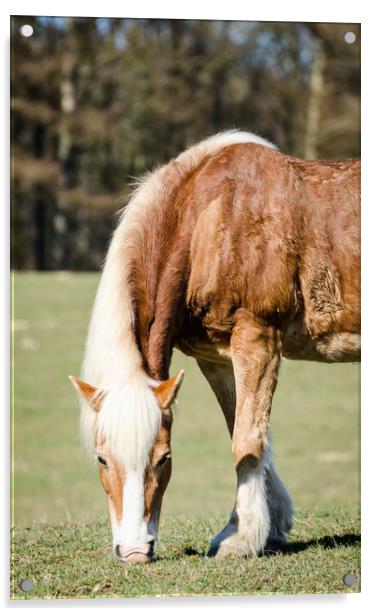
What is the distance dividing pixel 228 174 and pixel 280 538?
1.70 meters

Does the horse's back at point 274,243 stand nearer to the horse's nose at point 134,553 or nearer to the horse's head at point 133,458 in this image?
the horse's head at point 133,458

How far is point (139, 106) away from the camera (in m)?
5.40

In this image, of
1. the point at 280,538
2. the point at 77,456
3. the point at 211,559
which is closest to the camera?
the point at 211,559

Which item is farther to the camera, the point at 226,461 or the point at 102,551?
the point at 226,461

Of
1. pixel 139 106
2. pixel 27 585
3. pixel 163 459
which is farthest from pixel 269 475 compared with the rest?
pixel 139 106

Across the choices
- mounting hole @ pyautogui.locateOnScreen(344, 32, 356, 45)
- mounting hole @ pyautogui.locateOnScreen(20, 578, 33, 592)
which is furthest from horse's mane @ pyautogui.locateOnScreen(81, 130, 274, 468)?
mounting hole @ pyautogui.locateOnScreen(344, 32, 356, 45)

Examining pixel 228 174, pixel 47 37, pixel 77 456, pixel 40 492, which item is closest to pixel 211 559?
pixel 228 174

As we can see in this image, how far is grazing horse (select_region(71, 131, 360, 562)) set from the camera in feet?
12.8

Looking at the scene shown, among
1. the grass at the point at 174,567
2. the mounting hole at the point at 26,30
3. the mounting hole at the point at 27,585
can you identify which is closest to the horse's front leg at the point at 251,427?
the grass at the point at 174,567

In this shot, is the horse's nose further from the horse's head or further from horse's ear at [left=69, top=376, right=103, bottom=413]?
horse's ear at [left=69, top=376, right=103, bottom=413]
